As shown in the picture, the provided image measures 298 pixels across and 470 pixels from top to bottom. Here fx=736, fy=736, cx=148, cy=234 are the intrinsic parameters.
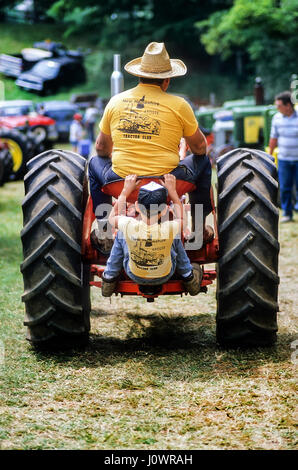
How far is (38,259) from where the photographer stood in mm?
4840

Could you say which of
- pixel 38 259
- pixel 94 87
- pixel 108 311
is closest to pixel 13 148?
pixel 108 311

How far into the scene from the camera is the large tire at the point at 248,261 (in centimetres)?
480

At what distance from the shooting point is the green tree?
30141 millimetres

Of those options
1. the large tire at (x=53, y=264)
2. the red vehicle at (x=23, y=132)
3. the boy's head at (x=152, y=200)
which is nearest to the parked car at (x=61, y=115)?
the red vehicle at (x=23, y=132)

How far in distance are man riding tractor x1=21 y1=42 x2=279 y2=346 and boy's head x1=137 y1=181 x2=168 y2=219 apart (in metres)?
0.03

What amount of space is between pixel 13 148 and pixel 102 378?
12.7 meters

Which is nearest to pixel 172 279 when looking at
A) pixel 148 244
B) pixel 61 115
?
pixel 148 244

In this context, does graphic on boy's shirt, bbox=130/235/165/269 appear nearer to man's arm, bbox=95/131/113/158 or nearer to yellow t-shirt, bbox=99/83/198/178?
yellow t-shirt, bbox=99/83/198/178

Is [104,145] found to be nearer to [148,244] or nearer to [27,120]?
[148,244]

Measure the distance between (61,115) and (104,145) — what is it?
23.5 m

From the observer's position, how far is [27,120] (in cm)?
2044

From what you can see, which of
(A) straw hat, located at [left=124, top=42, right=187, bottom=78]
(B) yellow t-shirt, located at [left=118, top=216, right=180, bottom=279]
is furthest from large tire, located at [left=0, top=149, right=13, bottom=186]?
(B) yellow t-shirt, located at [left=118, top=216, right=180, bottom=279]
